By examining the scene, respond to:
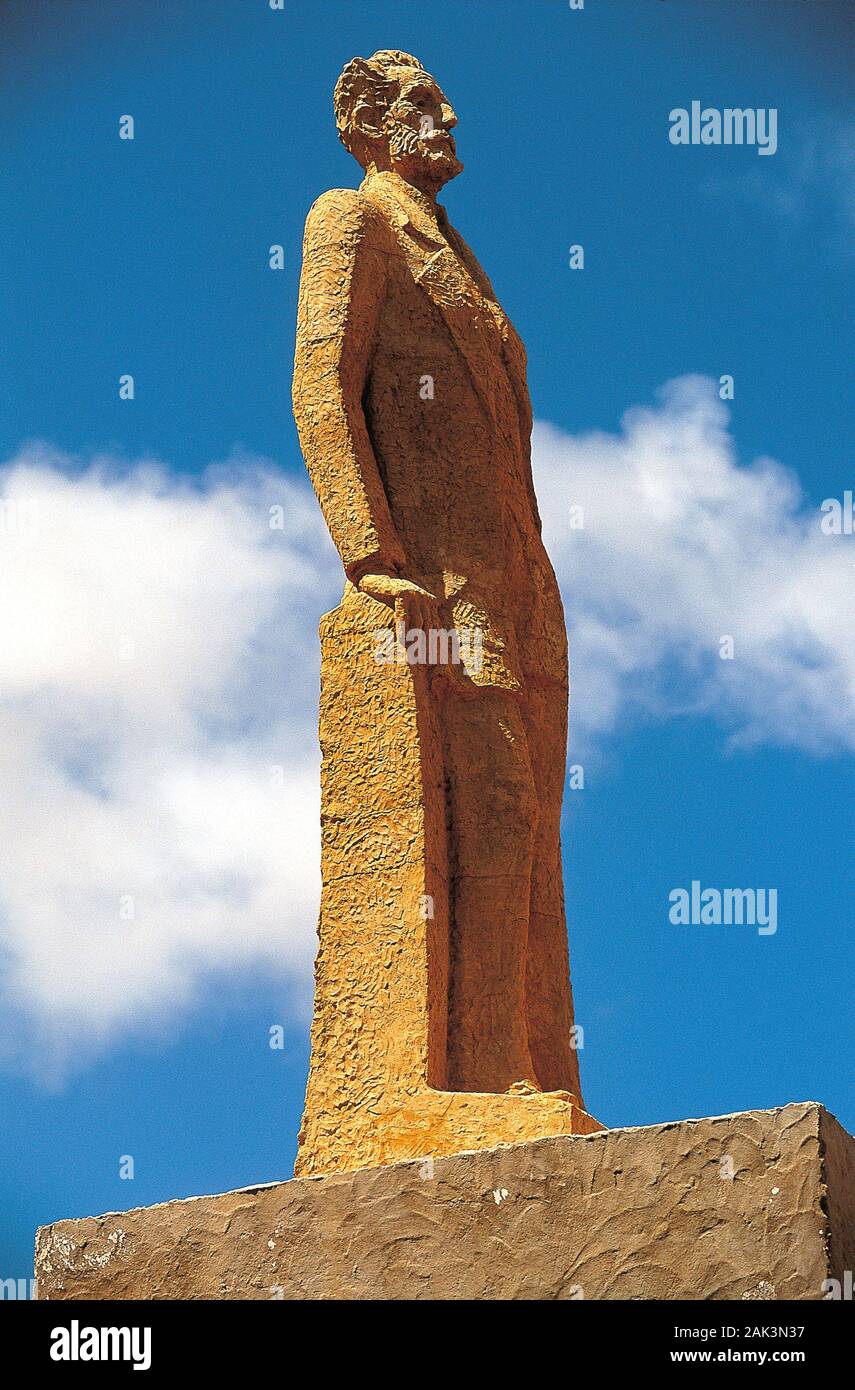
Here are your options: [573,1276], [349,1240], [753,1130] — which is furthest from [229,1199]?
[753,1130]

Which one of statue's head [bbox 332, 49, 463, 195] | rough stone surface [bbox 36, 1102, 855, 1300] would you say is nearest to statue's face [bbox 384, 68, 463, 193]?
statue's head [bbox 332, 49, 463, 195]

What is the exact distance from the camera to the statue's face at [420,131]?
10.2 metres

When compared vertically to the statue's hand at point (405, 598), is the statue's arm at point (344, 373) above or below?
above

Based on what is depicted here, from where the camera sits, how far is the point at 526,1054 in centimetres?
934

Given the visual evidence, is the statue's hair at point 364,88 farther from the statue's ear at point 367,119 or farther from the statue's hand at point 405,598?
the statue's hand at point 405,598

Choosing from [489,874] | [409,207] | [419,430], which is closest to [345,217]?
[409,207]

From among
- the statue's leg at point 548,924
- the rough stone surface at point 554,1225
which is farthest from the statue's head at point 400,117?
the rough stone surface at point 554,1225

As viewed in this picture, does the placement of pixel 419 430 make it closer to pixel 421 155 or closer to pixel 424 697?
pixel 424 697

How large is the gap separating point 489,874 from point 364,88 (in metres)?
3.38

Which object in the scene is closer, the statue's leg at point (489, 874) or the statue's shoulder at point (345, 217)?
the statue's leg at point (489, 874)

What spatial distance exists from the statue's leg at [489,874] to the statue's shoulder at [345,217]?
191 centimetres
